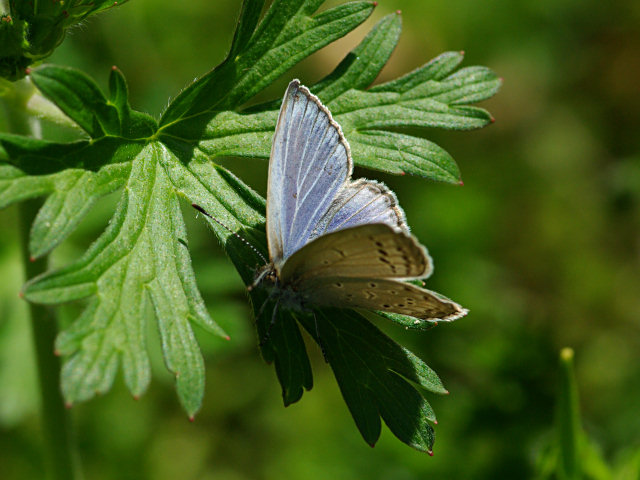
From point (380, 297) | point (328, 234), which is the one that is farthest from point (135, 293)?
point (380, 297)

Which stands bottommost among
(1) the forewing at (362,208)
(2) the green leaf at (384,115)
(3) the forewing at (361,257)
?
(3) the forewing at (361,257)

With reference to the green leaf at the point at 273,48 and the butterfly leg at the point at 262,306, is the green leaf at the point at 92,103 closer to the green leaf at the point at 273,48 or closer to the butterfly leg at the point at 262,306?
the green leaf at the point at 273,48

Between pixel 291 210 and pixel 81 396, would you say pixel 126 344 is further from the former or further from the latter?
pixel 291 210

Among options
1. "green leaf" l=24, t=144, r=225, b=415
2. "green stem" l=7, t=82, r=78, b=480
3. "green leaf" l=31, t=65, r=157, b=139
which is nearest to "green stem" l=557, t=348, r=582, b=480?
"green leaf" l=24, t=144, r=225, b=415

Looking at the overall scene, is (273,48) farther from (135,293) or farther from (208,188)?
(135,293)

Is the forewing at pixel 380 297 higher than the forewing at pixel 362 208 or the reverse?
the reverse

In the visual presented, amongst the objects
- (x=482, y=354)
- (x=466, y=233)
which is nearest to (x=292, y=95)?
(x=482, y=354)

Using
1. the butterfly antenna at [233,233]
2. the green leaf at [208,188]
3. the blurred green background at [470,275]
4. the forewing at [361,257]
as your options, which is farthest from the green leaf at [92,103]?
the blurred green background at [470,275]
